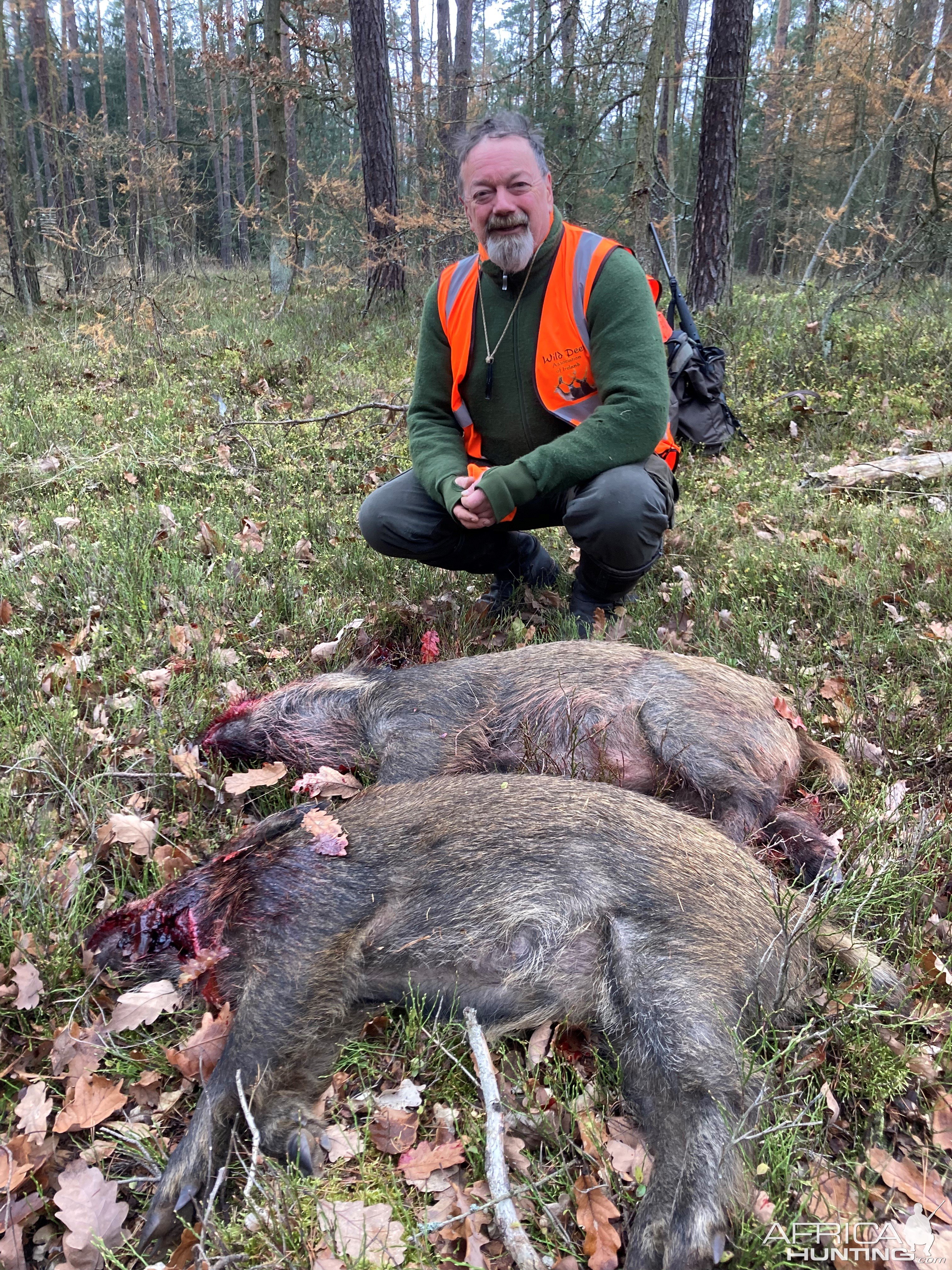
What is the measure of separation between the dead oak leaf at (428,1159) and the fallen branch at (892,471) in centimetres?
540

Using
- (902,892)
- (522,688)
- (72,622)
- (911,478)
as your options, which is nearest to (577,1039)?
(902,892)

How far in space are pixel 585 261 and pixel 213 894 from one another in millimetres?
3549

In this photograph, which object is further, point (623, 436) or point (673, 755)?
point (623, 436)

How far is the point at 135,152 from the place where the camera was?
13984 millimetres

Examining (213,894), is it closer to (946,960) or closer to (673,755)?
(673,755)

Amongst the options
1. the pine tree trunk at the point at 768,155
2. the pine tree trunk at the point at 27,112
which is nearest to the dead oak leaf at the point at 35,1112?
the pine tree trunk at the point at 768,155

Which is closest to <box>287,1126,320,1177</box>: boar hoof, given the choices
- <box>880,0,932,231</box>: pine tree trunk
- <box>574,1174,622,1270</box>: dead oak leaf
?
<box>574,1174,622,1270</box>: dead oak leaf

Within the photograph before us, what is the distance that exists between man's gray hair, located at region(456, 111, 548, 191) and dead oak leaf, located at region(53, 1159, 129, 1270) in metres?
4.66

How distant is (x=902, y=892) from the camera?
264 cm

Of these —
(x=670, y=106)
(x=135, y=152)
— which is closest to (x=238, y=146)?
(x=135, y=152)

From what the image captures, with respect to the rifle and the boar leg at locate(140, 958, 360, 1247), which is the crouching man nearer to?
the boar leg at locate(140, 958, 360, 1247)

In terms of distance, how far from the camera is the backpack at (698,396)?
21.6ft

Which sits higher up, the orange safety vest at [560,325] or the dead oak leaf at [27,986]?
the orange safety vest at [560,325]

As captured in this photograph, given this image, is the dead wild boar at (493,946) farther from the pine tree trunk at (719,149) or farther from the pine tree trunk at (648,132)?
the pine tree trunk at (719,149)
